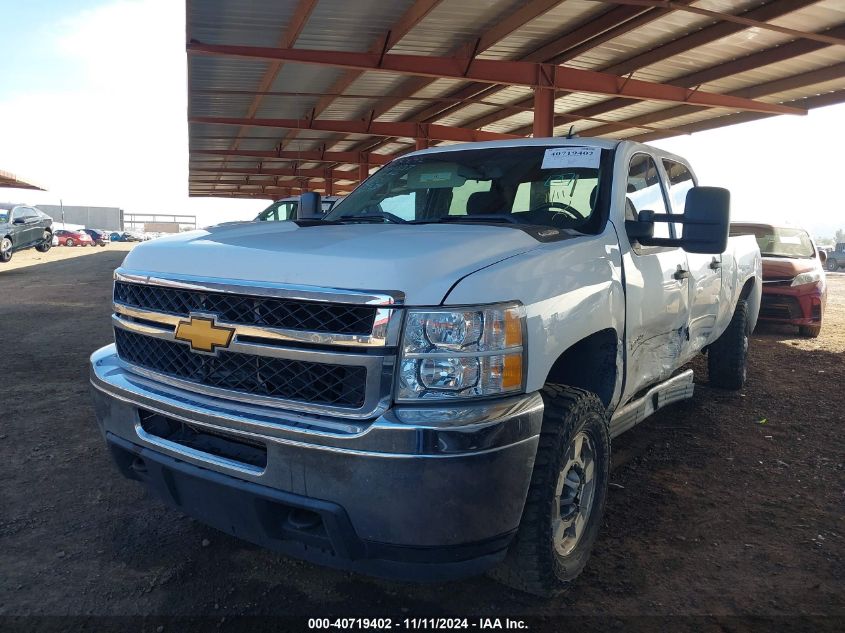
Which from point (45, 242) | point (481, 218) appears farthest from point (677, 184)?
point (45, 242)

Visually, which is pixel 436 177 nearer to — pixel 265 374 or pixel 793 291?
pixel 265 374

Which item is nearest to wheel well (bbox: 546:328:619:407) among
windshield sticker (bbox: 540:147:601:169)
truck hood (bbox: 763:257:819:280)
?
windshield sticker (bbox: 540:147:601:169)

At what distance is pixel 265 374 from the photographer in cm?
221

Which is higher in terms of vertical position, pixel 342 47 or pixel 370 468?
pixel 342 47

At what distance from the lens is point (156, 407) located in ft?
7.95

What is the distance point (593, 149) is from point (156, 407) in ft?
8.00

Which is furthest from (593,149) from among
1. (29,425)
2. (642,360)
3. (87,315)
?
(87,315)

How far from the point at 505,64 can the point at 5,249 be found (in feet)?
55.6

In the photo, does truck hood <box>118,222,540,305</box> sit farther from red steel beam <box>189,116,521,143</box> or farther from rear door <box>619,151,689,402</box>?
red steel beam <box>189,116,521,143</box>

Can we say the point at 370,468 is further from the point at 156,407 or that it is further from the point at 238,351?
the point at 156,407

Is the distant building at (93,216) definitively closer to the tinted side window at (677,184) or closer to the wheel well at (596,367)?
the tinted side window at (677,184)

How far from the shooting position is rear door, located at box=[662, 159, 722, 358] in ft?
13.0

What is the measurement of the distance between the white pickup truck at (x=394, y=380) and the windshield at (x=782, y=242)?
771 cm

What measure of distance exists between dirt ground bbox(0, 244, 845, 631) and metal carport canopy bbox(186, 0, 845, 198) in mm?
6448
